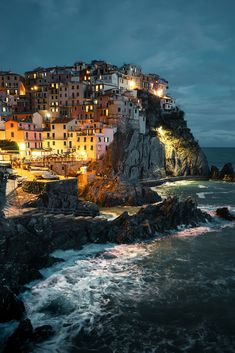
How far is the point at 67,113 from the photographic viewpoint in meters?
94.8

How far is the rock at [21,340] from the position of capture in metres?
19.0

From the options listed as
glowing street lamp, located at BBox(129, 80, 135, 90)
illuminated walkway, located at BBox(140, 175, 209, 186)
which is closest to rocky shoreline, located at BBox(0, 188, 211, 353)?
illuminated walkway, located at BBox(140, 175, 209, 186)

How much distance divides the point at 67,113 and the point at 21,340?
267 ft

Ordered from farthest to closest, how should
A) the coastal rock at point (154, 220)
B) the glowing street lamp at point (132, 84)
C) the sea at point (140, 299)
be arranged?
the glowing street lamp at point (132, 84)
the coastal rock at point (154, 220)
the sea at point (140, 299)

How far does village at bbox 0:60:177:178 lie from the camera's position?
242 ft

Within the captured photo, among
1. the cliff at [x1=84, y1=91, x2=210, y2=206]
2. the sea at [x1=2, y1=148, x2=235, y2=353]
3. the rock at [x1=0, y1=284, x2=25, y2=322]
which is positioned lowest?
the sea at [x1=2, y1=148, x2=235, y2=353]

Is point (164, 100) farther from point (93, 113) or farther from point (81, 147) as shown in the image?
point (81, 147)

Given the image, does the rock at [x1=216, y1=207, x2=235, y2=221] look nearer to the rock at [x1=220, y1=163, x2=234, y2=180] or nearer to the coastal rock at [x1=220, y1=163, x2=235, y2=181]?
the coastal rock at [x1=220, y1=163, x2=235, y2=181]

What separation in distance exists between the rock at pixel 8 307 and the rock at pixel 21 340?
2.38 meters

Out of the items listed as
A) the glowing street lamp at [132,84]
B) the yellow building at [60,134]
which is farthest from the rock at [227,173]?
the yellow building at [60,134]

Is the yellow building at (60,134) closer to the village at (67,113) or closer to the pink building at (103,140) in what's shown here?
the village at (67,113)

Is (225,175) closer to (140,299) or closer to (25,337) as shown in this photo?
(140,299)

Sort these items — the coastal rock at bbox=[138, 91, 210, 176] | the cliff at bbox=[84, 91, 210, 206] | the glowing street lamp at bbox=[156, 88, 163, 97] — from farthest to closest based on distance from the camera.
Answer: the glowing street lamp at bbox=[156, 88, 163, 97] < the coastal rock at bbox=[138, 91, 210, 176] < the cliff at bbox=[84, 91, 210, 206]

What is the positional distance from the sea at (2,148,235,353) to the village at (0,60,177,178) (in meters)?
23.8
